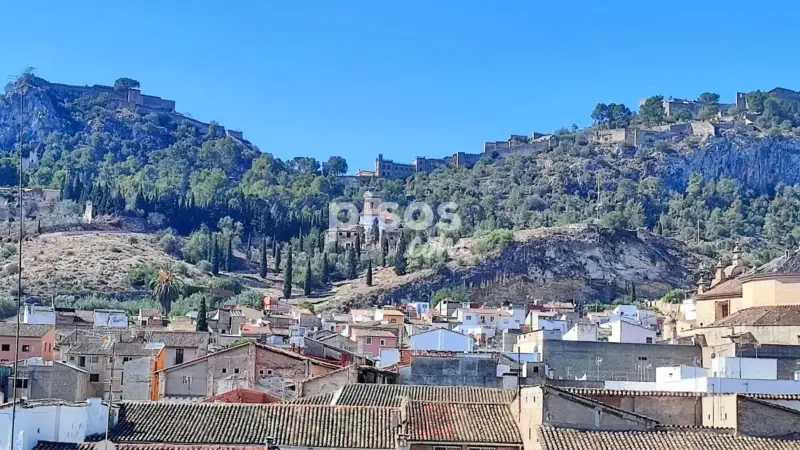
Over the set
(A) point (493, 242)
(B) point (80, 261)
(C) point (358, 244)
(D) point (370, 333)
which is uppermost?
(A) point (493, 242)

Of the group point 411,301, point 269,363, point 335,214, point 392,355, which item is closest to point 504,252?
point 411,301

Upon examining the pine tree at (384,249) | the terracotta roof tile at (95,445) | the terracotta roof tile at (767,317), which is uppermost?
the pine tree at (384,249)

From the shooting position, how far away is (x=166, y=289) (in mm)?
107812

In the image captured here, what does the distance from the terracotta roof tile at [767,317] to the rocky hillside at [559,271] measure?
2821 inches

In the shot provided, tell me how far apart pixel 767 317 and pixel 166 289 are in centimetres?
6297

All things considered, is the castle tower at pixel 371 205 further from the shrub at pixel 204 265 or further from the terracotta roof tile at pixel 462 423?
the terracotta roof tile at pixel 462 423

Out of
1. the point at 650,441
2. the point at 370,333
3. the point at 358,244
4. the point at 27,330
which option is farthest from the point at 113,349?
the point at 358,244

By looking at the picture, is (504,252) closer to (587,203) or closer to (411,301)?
(411,301)

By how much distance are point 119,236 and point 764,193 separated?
3980 inches

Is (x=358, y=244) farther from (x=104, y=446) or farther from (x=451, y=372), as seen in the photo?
(x=104, y=446)

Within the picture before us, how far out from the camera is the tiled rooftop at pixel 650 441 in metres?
26.1

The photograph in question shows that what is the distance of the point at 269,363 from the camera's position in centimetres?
4947

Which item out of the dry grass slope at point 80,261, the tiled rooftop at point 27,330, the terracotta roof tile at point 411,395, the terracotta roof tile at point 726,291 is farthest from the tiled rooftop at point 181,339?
the dry grass slope at point 80,261

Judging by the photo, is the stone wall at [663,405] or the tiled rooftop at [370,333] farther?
the tiled rooftop at [370,333]
